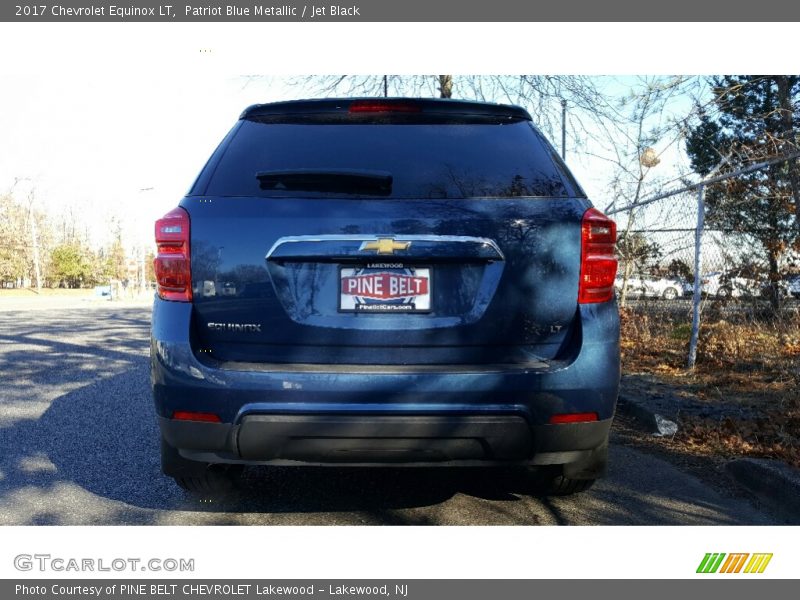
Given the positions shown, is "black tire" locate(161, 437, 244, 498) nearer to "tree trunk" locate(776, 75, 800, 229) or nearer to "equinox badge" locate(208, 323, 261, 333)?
"equinox badge" locate(208, 323, 261, 333)

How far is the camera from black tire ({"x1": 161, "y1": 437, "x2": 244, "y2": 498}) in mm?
2893

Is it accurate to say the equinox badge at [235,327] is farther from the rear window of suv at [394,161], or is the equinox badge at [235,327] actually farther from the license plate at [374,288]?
the rear window of suv at [394,161]

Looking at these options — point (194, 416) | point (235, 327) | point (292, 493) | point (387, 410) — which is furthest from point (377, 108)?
point (292, 493)

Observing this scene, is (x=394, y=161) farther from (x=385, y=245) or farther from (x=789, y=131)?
(x=789, y=131)

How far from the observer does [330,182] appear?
8.36 ft

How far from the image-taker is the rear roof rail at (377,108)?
286 cm

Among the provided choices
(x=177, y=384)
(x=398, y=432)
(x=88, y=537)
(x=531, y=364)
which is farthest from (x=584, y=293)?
(x=88, y=537)

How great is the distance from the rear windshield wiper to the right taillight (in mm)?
853

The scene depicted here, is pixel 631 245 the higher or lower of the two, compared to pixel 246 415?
higher

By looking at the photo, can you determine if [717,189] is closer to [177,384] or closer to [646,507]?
[646,507]

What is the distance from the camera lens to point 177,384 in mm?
2498

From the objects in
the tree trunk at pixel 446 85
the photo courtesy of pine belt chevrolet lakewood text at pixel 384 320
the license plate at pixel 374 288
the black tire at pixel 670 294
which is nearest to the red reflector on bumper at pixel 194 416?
the photo courtesy of pine belt chevrolet lakewood text at pixel 384 320

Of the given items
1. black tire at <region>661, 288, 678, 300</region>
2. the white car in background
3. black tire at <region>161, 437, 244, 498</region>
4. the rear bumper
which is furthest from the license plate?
black tire at <region>661, 288, 678, 300</region>

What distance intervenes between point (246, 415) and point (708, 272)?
6131 mm
